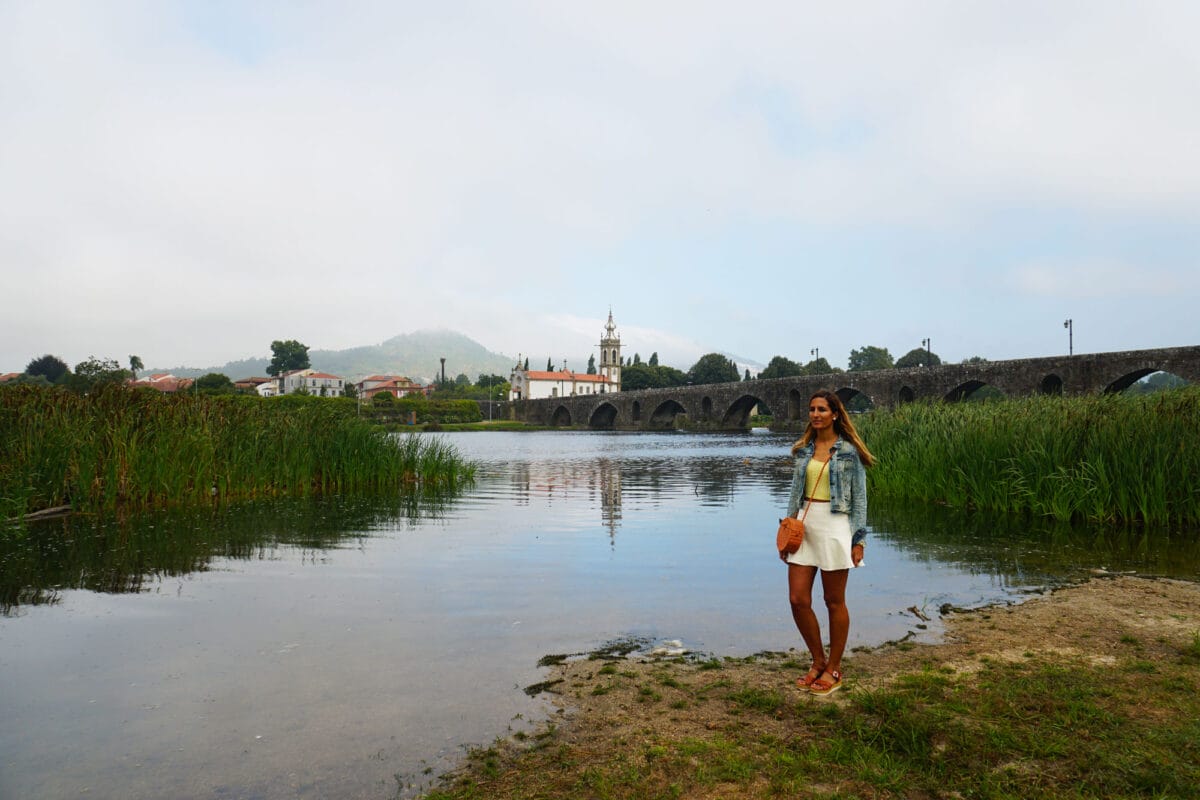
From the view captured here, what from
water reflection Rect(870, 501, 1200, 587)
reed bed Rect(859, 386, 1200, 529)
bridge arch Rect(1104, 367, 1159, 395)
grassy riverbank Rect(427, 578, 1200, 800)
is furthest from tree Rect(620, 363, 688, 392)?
grassy riverbank Rect(427, 578, 1200, 800)

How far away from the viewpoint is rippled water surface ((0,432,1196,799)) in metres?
4.43

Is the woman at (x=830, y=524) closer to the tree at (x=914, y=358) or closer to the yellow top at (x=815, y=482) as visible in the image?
the yellow top at (x=815, y=482)

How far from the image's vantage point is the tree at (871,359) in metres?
149

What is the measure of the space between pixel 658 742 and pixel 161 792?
98.7 inches

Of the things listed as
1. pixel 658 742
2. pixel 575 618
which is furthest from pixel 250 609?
pixel 658 742

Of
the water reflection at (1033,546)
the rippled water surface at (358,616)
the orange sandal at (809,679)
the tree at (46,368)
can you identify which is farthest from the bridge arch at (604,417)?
the orange sandal at (809,679)

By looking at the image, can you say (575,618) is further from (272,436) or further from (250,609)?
(272,436)

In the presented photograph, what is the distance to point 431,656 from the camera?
6.11 metres

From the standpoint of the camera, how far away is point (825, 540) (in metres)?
5.21

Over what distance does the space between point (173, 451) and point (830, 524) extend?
13.0m

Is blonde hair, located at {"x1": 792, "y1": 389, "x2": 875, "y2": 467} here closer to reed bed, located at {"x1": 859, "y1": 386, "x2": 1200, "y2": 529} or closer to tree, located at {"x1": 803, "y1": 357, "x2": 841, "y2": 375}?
reed bed, located at {"x1": 859, "y1": 386, "x2": 1200, "y2": 529}

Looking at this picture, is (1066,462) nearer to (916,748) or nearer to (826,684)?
(826,684)

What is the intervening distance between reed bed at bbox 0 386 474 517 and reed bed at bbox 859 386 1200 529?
1176 centimetres

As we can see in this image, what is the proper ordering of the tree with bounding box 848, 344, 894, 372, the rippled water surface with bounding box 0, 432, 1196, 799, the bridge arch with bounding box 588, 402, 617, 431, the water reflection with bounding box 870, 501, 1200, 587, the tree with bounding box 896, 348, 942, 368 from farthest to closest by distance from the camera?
the tree with bounding box 848, 344, 894, 372, the tree with bounding box 896, 348, 942, 368, the bridge arch with bounding box 588, 402, 617, 431, the water reflection with bounding box 870, 501, 1200, 587, the rippled water surface with bounding box 0, 432, 1196, 799
